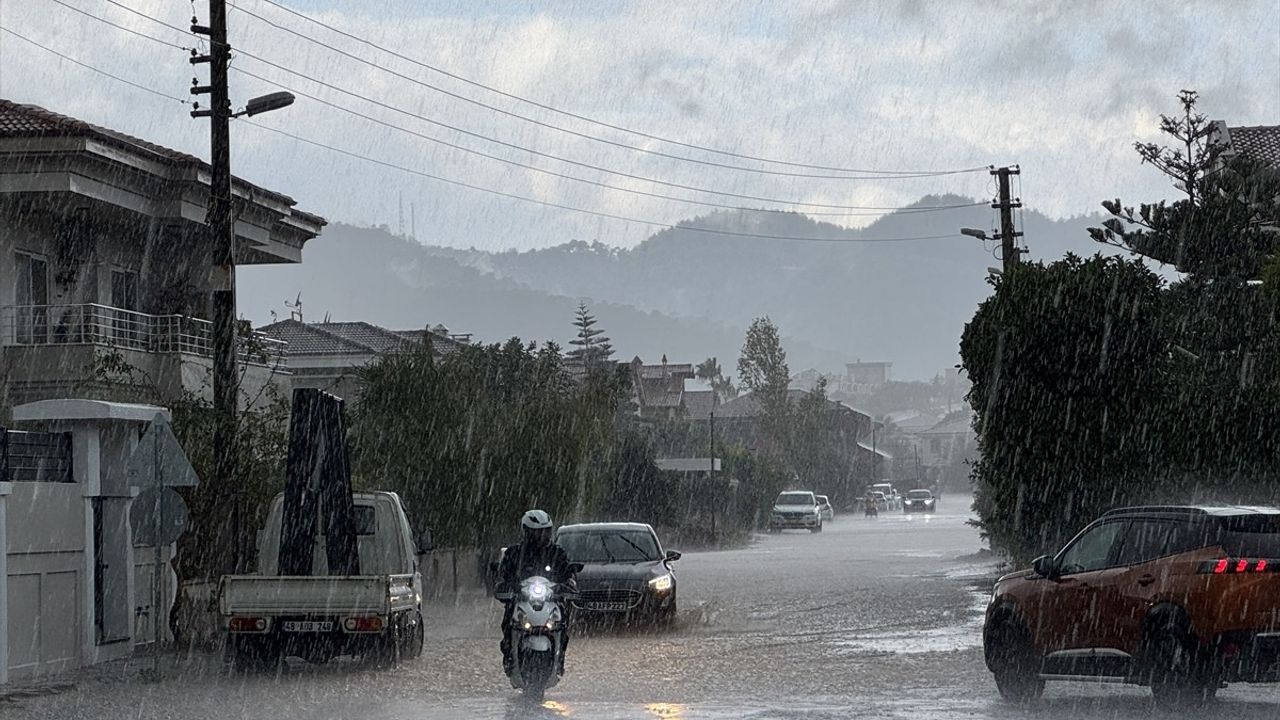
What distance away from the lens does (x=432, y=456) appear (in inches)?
1419

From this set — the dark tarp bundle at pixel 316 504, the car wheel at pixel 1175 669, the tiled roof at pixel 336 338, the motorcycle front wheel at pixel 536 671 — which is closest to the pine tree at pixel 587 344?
the tiled roof at pixel 336 338

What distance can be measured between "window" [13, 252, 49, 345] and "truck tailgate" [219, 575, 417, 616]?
40.9 ft

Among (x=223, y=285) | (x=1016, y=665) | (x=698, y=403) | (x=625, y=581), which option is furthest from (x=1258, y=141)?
(x=698, y=403)

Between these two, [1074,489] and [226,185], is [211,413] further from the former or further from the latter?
[1074,489]

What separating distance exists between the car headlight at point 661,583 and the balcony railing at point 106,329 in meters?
7.12

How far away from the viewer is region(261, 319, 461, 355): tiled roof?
69.2 metres

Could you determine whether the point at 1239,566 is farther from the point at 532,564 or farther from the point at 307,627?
the point at 307,627

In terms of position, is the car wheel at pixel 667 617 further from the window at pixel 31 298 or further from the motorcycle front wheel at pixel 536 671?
the window at pixel 31 298

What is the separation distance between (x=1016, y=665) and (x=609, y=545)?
36.8ft

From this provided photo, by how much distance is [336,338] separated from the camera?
70312 mm

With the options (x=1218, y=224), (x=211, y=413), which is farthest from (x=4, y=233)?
(x=1218, y=224)

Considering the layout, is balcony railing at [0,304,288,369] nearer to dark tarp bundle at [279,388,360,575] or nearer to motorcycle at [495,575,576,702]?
dark tarp bundle at [279,388,360,575]

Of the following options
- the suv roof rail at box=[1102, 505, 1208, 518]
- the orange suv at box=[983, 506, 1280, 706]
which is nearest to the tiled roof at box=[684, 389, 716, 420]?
the orange suv at box=[983, 506, 1280, 706]

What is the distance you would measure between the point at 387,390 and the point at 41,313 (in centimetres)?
823
